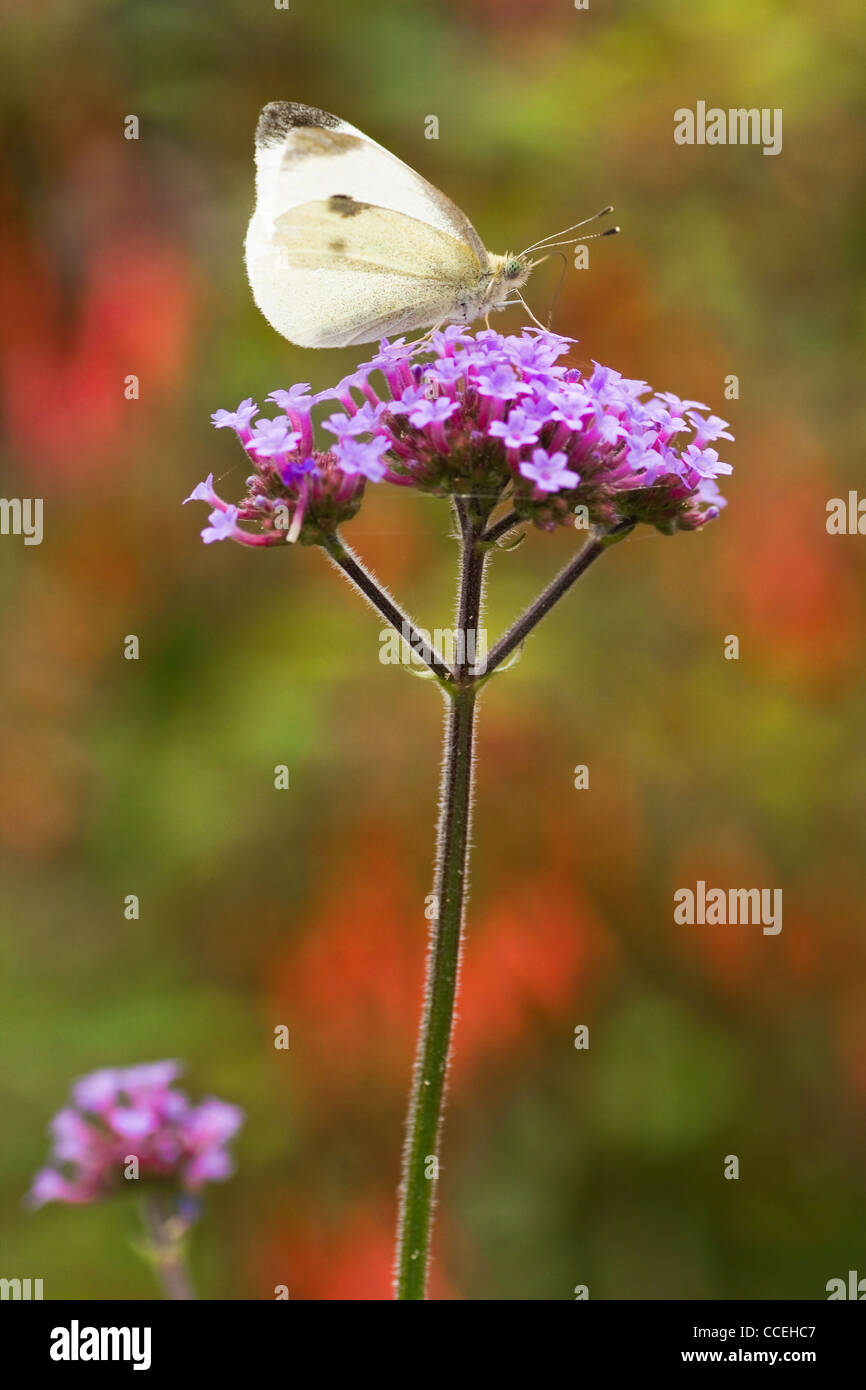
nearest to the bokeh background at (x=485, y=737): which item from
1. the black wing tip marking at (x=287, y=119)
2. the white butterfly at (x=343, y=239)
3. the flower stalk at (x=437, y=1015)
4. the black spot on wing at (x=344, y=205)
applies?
the white butterfly at (x=343, y=239)

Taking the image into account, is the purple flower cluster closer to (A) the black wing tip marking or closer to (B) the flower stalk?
(B) the flower stalk

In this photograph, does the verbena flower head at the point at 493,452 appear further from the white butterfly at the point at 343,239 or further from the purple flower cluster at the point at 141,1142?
the purple flower cluster at the point at 141,1142

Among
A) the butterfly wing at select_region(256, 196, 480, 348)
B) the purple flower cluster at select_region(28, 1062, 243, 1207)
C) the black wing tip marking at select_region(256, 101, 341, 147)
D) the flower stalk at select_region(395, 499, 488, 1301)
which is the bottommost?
the purple flower cluster at select_region(28, 1062, 243, 1207)

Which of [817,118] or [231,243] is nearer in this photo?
[817,118]

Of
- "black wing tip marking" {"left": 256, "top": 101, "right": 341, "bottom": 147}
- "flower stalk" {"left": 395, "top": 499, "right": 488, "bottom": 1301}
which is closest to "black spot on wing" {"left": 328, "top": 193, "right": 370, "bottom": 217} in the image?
"black wing tip marking" {"left": 256, "top": 101, "right": 341, "bottom": 147}

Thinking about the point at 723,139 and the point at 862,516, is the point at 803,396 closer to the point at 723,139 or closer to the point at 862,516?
the point at 862,516
